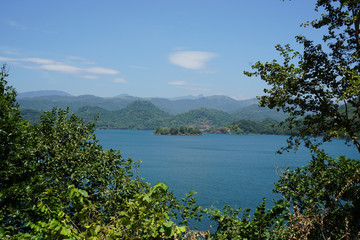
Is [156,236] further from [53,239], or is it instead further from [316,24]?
[316,24]

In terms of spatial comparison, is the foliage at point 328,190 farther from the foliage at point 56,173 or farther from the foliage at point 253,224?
the foliage at point 56,173

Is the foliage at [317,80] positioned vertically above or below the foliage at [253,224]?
above

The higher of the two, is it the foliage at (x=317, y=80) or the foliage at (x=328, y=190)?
the foliage at (x=317, y=80)

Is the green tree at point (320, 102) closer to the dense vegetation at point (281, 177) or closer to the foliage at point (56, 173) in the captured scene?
the dense vegetation at point (281, 177)

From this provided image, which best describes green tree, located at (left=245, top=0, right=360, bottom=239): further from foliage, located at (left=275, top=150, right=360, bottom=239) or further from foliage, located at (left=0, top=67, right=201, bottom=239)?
foliage, located at (left=0, top=67, right=201, bottom=239)

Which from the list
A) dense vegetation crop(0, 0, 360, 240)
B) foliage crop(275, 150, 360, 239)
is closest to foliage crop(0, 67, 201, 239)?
dense vegetation crop(0, 0, 360, 240)

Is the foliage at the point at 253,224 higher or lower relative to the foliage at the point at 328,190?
lower

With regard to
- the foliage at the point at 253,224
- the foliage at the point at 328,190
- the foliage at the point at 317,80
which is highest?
the foliage at the point at 317,80

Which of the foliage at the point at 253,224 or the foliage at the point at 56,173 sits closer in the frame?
the foliage at the point at 253,224

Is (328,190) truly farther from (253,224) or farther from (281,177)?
(253,224)

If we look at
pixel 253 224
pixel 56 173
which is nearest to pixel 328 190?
pixel 253 224

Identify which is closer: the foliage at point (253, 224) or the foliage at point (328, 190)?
the foliage at point (253, 224)

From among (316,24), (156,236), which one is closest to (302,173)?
(316,24)

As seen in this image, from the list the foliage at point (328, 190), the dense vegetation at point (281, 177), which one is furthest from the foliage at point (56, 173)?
the foliage at point (328, 190)
